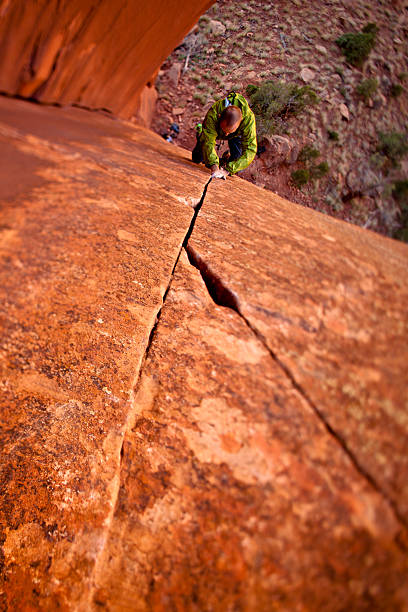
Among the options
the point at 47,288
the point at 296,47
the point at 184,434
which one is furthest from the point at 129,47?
the point at 296,47

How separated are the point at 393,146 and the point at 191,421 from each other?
64.6 feet

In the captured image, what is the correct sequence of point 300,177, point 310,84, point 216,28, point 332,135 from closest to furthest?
point 300,177, point 332,135, point 310,84, point 216,28

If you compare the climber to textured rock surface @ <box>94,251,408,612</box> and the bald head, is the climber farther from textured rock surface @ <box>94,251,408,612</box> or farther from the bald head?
textured rock surface @ <box>94,251,408,612</box>

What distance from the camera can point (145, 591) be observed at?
653mm

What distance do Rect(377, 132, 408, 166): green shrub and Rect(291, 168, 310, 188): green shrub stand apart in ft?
22.4

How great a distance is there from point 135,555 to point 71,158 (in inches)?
78.4

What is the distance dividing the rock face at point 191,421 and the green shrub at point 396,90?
21.7m

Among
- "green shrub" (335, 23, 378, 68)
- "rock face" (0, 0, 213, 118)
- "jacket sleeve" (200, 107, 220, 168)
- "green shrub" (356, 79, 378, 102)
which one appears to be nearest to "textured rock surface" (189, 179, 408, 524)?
"jacket sleeve" (200, 107, 220, 168)

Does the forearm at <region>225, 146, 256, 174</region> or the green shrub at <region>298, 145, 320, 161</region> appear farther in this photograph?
the green shrub at <region>298, 145, 320, 161</region>

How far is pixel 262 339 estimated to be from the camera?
0.99m

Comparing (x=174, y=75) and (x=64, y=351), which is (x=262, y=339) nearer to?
(x=64, y=351)

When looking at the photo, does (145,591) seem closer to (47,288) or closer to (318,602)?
(318,602)

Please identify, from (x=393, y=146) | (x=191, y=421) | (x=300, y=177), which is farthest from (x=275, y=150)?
(x=191, y=421)

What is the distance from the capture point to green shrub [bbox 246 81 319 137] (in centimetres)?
1158
